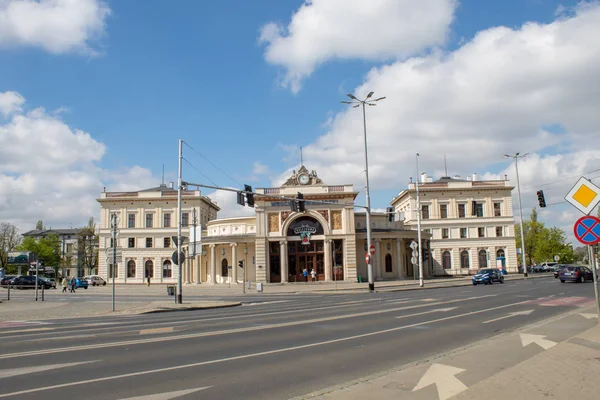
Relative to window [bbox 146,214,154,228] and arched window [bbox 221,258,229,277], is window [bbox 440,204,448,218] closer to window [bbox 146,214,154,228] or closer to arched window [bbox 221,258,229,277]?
arched window [bbox 221,258,229,277]

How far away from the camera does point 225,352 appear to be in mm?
10633

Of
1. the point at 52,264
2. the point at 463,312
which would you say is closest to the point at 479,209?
the point at 463,312

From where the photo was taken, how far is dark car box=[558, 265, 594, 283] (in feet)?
134

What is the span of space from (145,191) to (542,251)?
255ft

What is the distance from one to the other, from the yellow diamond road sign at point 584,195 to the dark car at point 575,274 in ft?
111

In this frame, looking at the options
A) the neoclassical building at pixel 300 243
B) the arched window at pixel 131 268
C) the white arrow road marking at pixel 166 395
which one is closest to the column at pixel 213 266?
the neoclassical building at pixel 300 243

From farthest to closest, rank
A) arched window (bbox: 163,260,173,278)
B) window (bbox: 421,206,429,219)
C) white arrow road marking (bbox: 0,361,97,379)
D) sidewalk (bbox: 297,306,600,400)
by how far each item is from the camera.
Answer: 1. window (bbox: 421,206,429,219)
2. arched window (bbox: 163,260,173,278)
3. white arrow road marking (bbox: 0,361,97,379)
4. sidewalk (bbox: 297,306,600,400)

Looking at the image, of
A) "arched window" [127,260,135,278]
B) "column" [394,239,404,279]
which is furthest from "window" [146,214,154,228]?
"column" [394,239,404,279]

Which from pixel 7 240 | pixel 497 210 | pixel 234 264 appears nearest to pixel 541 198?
pixel 234 264

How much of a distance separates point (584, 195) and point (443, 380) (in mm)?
6430

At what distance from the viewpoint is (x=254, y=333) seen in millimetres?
13766

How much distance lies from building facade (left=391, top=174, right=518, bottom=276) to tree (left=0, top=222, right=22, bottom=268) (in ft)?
252

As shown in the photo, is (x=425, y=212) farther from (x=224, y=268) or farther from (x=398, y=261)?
(x=224, y=268)

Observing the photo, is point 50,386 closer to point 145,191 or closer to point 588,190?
point 588,190
